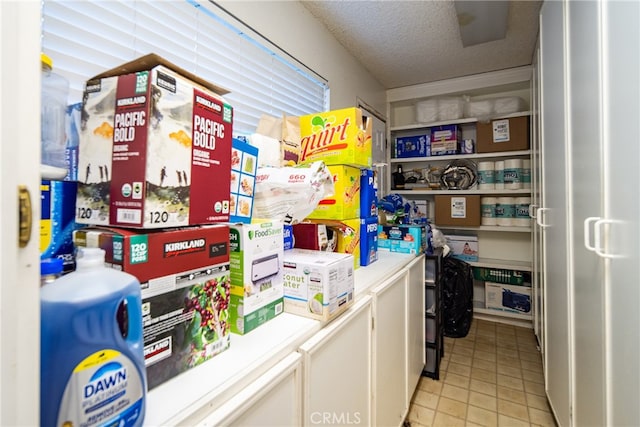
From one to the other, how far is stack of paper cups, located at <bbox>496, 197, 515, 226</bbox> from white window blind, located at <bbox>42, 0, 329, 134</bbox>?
7.49 ft

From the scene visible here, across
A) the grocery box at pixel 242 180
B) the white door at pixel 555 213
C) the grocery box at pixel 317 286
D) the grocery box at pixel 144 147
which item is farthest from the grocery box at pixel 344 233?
the white door at pixel 555 213

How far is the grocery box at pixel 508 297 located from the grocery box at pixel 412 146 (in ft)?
5.21

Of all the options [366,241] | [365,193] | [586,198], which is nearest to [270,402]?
[366,241]

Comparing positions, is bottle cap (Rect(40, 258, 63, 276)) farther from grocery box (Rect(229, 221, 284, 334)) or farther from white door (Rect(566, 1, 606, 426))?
white door (Rect(566, 1, 606, 426))

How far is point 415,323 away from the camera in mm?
1771

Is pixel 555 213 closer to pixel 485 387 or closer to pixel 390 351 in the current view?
pixel 390 351

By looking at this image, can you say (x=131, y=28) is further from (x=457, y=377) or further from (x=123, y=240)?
(x=457, y=377)

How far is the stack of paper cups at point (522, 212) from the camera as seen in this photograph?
2939 millimetres

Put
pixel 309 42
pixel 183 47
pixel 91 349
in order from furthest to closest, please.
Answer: pixel 309 42, pixel 183 47, pixel 91 349

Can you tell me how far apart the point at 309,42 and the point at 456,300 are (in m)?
2.50

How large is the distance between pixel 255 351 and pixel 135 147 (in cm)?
49

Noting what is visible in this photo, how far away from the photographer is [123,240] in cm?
50

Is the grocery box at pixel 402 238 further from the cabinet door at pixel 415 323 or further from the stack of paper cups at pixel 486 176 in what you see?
the stack of paper cups at pixel 486 176

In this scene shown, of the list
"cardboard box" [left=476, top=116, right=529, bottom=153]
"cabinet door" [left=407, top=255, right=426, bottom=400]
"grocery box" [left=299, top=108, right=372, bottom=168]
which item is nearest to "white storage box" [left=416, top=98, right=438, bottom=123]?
"cardboard box" [left=476, top=116, right=529, bottom=153]
